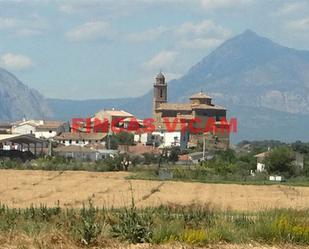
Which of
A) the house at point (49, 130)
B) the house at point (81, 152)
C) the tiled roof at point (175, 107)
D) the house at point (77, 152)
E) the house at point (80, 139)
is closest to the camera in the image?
the house at point (81, 152)

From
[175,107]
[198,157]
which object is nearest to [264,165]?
[198,157]

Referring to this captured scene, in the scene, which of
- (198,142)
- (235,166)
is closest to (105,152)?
(198,142)

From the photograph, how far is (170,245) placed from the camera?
462 inches

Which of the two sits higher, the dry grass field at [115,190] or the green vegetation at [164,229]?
the green vegetation at [164,229]

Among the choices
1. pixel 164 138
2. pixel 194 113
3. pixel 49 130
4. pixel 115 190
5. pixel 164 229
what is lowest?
pixel 115 190

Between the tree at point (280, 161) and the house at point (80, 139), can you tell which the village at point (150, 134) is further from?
the tree at point (280, 161)

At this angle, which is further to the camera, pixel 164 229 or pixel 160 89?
pixel 160 89

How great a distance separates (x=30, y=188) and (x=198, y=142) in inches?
3918

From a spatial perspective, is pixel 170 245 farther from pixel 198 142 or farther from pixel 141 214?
pixel 198 142

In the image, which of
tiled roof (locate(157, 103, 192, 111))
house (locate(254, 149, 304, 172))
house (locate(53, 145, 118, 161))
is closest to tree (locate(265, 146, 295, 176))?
house (locate(254, 149, 304, 172))

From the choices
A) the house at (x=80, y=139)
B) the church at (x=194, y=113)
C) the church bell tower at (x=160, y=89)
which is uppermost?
the church bell tower at (x=160, y=89)

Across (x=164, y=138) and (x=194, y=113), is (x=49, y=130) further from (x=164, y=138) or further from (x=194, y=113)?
(x=194, y=113)

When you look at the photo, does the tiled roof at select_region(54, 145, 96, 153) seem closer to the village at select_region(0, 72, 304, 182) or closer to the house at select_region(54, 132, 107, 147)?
the village at select_region(0, 72, 304, 182)

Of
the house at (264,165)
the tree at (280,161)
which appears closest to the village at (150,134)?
the house at (264,165)
